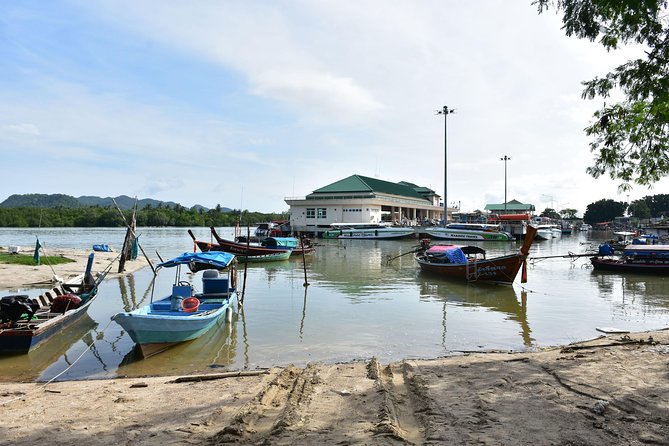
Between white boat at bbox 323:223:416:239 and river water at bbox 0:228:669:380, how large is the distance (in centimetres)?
3796

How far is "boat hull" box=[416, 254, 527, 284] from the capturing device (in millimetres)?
19906

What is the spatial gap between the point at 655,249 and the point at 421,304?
15813 mm

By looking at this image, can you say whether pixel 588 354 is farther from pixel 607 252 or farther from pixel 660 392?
pixel 607 252

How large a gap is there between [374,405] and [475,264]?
16.1 metres

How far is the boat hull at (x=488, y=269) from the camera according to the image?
1991 cm

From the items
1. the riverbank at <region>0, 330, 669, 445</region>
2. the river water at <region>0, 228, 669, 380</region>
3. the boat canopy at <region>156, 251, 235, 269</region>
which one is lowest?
the river water at <region>0, 228, 669, 380</region>

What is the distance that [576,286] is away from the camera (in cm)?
2061

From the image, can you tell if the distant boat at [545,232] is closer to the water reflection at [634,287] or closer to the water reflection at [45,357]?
the water reflection at [634,287]

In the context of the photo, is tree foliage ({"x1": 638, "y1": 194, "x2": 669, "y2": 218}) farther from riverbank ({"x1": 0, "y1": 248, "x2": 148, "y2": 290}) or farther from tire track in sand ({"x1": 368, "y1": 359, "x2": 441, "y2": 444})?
tire track in sand ({"x1": 368, "y1": 359, "x2": 441, "y2": 444})

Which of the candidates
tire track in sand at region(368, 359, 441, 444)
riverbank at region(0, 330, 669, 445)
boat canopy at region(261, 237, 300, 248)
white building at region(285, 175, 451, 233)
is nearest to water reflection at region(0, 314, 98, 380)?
riverbank at region(0, 330, 669, 445)

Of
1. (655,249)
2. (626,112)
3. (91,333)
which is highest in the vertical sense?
(626,112)

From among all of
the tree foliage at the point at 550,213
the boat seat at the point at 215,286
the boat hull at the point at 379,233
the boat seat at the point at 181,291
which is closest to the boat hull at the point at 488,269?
the boat seat at the point at 215,286

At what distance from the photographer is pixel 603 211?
379 feet

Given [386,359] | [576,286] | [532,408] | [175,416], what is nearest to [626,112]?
[532,408]
